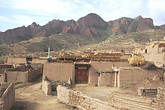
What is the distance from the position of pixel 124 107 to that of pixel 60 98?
16.1 ft

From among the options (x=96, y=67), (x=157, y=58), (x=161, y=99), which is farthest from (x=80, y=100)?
(x=157, y=58)

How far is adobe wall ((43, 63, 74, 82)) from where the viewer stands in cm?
1612

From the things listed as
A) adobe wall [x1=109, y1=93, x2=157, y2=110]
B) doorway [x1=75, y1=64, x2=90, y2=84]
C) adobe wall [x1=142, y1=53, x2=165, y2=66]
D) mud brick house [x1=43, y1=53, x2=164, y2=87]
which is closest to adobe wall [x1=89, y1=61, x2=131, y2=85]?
mud brick house [x1=43, y1=53, x2=164, y2=87]

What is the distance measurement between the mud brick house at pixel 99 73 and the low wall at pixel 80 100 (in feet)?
19.2

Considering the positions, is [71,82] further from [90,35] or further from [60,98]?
[90,35]

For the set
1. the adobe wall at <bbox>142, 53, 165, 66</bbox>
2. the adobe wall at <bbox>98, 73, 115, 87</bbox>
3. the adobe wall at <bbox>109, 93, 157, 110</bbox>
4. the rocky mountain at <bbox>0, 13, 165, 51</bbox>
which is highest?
the rocky mountain at <bbox>0, 13, 165, 51</bbox>

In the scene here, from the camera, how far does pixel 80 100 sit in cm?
867

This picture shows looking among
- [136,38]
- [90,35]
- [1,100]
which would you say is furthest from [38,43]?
[1,100]

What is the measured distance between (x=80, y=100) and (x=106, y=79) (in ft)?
25.3

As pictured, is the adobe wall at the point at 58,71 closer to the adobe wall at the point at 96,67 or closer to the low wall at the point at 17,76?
the adobe wall at the point at 96,67

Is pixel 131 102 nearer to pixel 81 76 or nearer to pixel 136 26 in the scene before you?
pixel 81 76

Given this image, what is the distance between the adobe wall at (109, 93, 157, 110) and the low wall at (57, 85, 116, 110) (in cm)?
34

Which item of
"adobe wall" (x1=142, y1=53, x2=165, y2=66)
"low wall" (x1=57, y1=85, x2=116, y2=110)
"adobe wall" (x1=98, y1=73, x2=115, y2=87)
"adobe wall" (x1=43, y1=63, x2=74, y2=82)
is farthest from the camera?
"adobe wall" (x1=142, y1=53, x2=165, y2=66)

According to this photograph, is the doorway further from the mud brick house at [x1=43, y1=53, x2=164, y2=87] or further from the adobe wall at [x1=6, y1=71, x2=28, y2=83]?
the adobe wall at [x1=6, y1=71, x2=28, y2=83]
